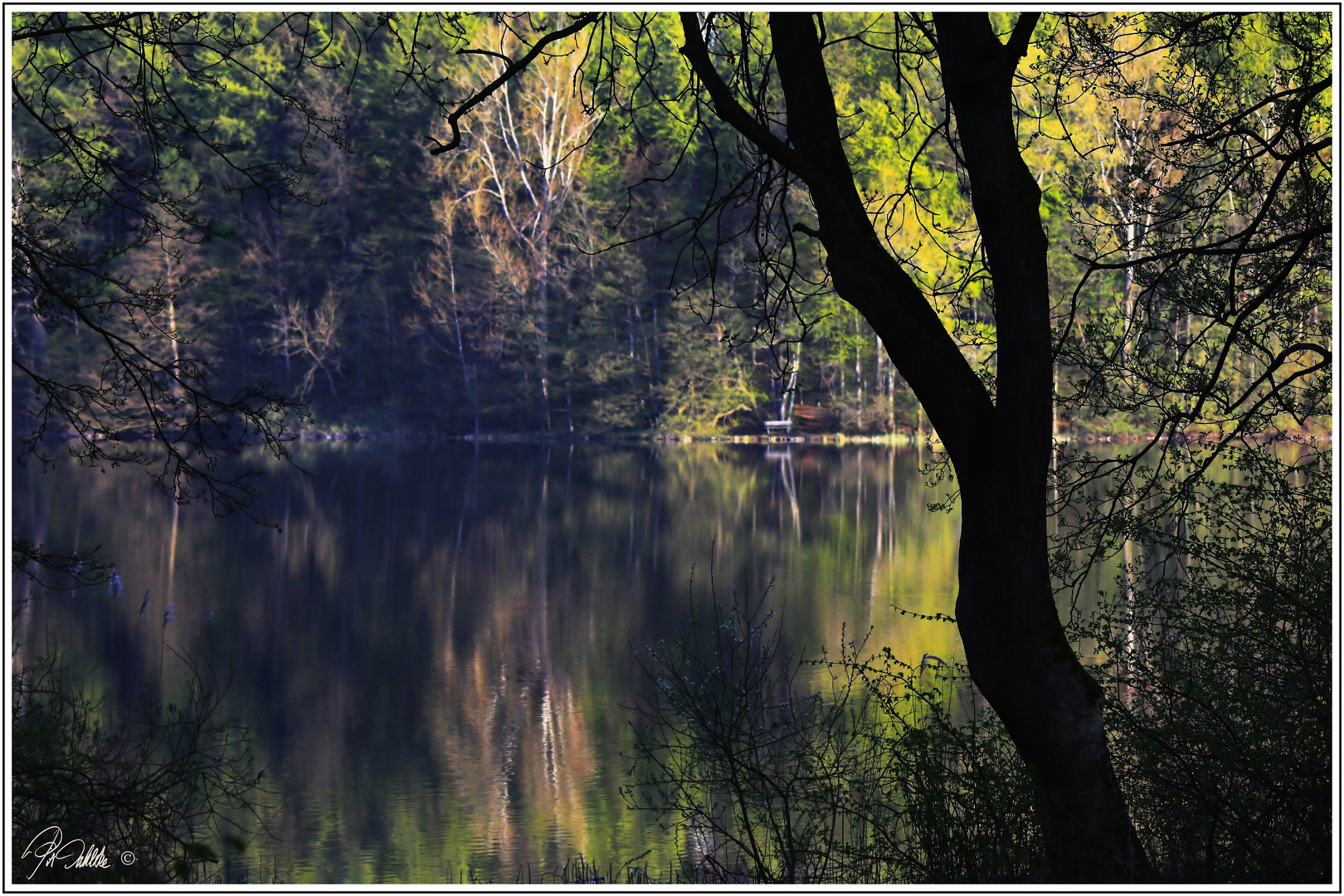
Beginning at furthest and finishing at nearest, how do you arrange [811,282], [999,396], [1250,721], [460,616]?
[460,616] < [811,282] < [1250,721] < [999,396]

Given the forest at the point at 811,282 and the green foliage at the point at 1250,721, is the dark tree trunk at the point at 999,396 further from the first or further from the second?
the green foliage at the point at 1250,721

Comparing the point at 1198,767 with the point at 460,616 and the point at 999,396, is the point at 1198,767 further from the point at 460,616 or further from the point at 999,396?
the point at 460,616

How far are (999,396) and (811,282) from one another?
537 cm

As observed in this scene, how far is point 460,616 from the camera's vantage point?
1712 centimetres

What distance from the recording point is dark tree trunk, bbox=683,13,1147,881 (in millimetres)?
4418

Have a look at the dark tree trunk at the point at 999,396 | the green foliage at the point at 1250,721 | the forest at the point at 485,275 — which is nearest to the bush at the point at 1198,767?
the green foliage at the point at 1250,721

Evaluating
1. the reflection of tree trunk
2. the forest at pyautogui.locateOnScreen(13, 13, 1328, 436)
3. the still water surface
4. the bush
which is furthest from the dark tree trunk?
the reflection of tree trunk

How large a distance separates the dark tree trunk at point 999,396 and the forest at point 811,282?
13 mm

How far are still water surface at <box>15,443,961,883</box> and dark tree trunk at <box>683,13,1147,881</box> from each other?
1650 millimetres

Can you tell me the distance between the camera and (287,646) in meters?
15.2

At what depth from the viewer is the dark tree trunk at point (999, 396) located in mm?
4418

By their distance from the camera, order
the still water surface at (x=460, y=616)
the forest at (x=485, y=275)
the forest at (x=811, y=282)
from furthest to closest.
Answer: the forest at (x=485, y=275) → the still water surface at (x=460, y=616) → the forest at (x=811, y=282)

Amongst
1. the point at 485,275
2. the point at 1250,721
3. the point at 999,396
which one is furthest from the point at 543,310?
the point at 999,396

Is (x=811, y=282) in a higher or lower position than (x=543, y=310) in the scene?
lower
